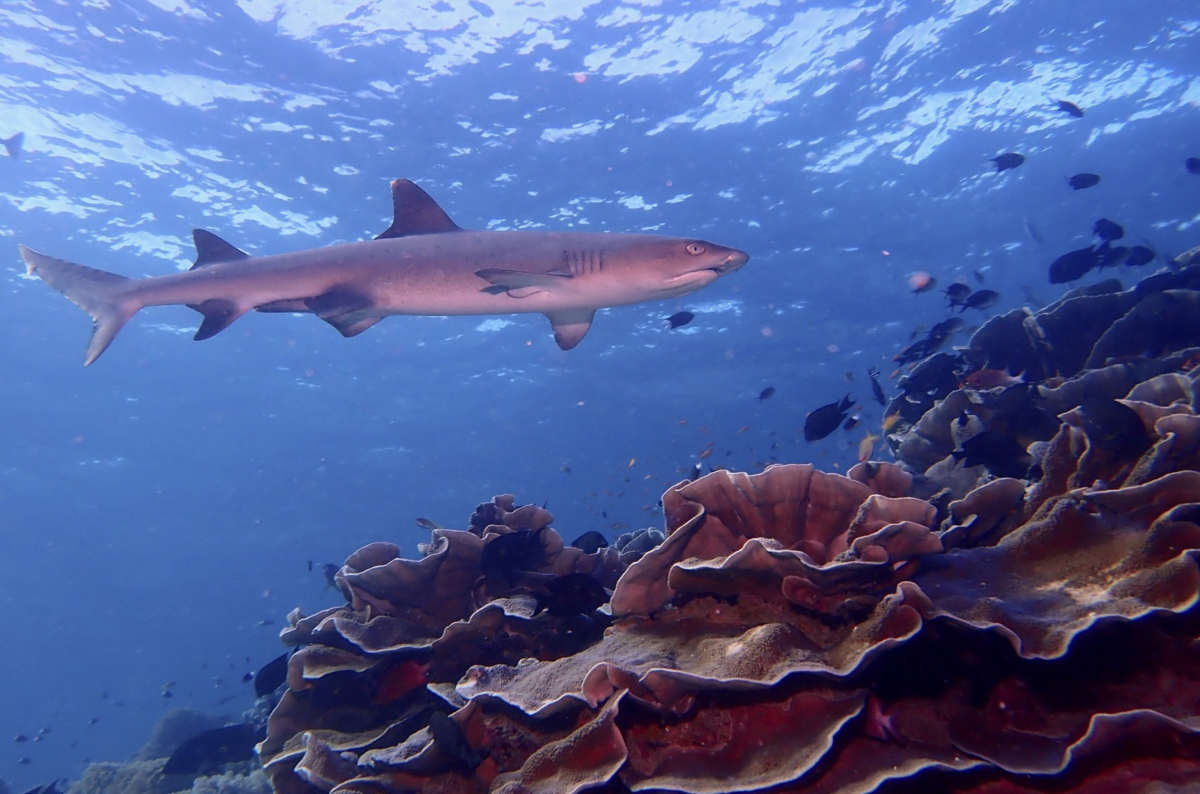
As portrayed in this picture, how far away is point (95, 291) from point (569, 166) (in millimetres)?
16007

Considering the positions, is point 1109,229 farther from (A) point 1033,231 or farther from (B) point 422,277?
(B) point 422,277

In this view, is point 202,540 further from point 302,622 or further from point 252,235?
point 302,622

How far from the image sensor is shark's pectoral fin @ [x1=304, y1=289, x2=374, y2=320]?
4.95m

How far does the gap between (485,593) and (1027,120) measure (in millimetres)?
23917

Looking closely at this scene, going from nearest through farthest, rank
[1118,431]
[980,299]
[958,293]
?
[1118,431] → [980,299] → [958,293]

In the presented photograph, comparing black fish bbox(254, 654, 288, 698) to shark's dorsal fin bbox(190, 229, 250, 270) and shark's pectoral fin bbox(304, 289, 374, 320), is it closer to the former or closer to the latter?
shark's pectoral fin bbox(304, 289, 374, 320)

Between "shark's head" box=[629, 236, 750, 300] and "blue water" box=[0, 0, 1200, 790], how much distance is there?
6838 mm

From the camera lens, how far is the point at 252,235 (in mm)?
22406

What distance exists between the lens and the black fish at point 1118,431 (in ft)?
9.82

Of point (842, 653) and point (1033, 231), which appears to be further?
point (1033, 231)

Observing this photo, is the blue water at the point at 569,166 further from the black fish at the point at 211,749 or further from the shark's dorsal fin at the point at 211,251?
the shark's dorsal fin at the point at 211,251

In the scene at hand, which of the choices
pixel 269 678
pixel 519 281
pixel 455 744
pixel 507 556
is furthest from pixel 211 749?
pixel 519 281

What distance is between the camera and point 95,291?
5.32 meters

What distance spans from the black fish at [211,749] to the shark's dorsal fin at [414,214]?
260 inches
